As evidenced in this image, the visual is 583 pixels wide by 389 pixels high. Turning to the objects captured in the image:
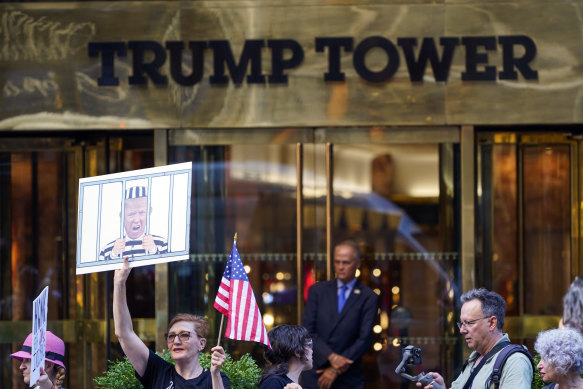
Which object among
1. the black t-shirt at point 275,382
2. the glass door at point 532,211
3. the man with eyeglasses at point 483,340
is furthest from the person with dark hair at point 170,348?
the glass door at point 532,211

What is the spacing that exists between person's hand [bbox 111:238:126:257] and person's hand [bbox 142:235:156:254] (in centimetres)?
15

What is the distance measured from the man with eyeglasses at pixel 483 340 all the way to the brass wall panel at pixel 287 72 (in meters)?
4.59

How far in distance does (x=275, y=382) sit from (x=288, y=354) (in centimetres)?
26

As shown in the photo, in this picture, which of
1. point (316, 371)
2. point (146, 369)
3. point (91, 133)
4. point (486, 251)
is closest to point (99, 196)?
point (146, 369)

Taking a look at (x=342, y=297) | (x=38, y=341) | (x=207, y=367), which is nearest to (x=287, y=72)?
(x=342, y=297)

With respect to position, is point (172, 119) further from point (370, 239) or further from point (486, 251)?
point (486, 251)

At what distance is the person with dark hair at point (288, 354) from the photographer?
7.65m

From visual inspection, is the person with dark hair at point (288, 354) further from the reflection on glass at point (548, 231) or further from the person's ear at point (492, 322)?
the reflection on glass at point (548, 231)

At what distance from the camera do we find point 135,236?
771 centimetres

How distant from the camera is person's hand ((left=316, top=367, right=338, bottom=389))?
1095 cm

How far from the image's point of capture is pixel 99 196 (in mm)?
7914

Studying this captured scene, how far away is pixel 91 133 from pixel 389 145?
10.5 feet

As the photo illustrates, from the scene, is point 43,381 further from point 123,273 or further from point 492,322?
point 492,322

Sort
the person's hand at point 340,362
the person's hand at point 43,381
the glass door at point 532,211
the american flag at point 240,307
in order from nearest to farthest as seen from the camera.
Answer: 1. the person's hand at point 43,381
2. the american flag at point 240,307
3. the person's hand at point 340,362
4. the glass door at point 532,211
